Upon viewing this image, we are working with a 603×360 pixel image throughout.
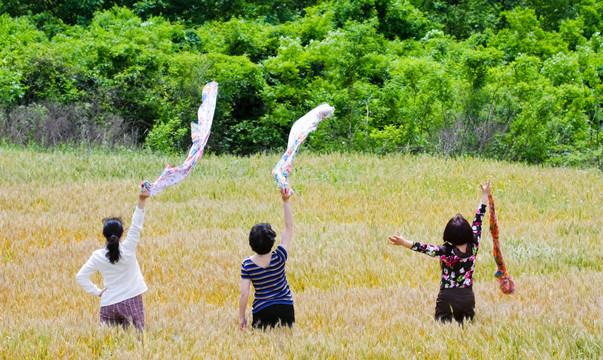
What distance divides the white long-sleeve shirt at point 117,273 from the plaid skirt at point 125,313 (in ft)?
0.14

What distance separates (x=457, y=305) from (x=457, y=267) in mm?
335

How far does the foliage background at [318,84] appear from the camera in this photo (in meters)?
18.6

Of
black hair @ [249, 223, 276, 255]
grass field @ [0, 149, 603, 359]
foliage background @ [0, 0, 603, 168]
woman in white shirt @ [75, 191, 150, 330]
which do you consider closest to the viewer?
grass field @ [0, 149, 603, 359]

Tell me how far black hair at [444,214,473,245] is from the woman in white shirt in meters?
2.56

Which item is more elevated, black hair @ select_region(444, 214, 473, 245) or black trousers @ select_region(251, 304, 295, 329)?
black hair @ select_region(444, 214, 473, 245)

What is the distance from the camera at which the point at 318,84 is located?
70.3 ft

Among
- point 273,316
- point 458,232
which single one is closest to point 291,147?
point 273,316

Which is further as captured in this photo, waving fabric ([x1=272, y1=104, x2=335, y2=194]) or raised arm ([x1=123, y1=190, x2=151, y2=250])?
waving fabric ([x1=272, y1=104, x2=335, y2=194])

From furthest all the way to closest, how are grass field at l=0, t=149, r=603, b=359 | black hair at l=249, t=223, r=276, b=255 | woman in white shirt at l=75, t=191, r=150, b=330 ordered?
1. woman in white shirt at l=75, t=191, r=150, b=330
2. black hair at l=249, t=223, r=276, b=255
3. grass field at l=0, t=149, r=603, b=359

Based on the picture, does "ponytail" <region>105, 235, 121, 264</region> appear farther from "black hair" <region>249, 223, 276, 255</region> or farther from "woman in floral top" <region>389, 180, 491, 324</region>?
"woman in floral top" <region>389, 180, 491, 324</region>

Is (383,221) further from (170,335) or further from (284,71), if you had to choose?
(284,71)

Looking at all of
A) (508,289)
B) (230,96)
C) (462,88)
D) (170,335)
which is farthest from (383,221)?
(230,96)

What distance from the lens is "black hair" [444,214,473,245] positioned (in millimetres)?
5906

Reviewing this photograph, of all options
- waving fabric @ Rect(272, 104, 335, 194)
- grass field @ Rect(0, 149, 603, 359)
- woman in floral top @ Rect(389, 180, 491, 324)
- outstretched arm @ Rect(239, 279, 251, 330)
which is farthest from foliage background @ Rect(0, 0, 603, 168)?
outstretched arm @ Rect(239, 279, 251, 330)
